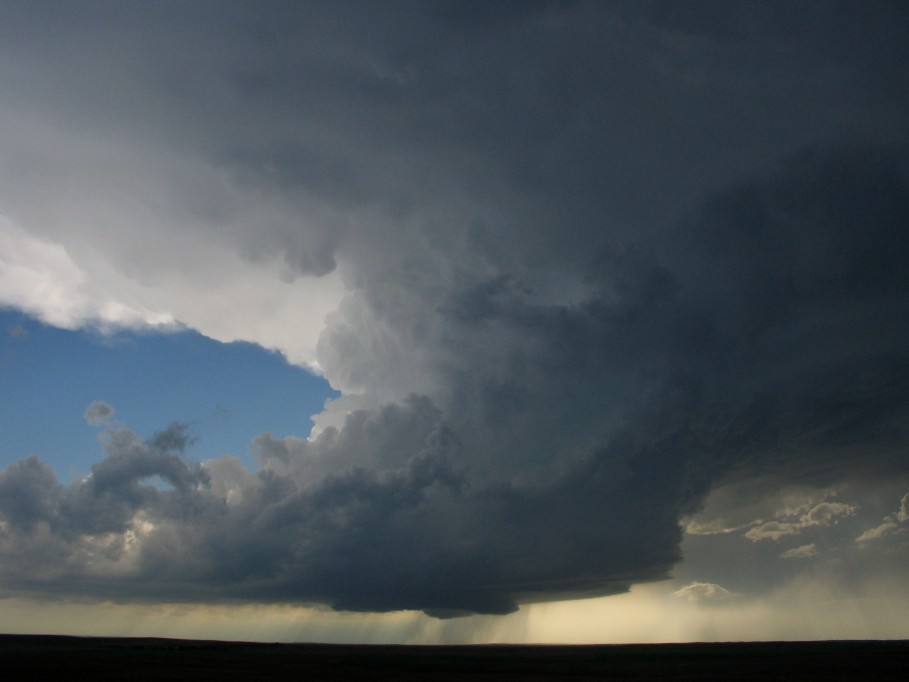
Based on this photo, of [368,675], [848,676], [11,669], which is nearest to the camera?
[848,676]

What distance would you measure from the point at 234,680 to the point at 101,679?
22217 mm

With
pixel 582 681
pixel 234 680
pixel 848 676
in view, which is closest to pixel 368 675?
pixel 234 680

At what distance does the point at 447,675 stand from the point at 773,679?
5796 cm

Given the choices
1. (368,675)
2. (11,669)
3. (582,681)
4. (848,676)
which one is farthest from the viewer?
(11,669)

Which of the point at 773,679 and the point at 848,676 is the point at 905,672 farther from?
the point at 773,679

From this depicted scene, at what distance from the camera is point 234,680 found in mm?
106562

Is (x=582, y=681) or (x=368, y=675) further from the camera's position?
(x=368, y=675)

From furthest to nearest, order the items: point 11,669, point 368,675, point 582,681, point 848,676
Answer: point 11,669
point 368,675
point 848,676
point 582,681

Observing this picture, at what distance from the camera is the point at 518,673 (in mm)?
129500

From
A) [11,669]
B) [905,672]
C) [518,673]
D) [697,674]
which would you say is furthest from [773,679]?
[11,669]

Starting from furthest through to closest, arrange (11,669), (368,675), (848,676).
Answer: (11,669)
(368,675)
(848,676)

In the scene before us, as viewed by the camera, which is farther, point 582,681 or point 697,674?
point 697,674

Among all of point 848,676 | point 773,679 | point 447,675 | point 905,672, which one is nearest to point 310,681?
point 447,675

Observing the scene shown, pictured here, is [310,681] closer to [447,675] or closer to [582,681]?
[447,675]
